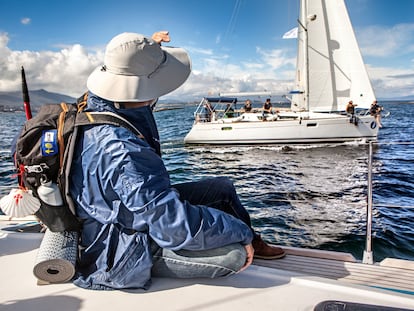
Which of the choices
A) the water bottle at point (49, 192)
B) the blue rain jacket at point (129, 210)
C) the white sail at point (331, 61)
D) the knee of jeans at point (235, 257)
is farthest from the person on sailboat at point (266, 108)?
the water bottle at point (49, 192)

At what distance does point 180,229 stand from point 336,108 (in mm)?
17939

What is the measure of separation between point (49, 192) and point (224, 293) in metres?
0.88

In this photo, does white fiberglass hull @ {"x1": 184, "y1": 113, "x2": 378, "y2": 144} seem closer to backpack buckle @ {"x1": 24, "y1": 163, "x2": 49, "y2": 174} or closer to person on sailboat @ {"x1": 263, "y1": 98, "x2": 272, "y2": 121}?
person on sailboat @ {"x1": 263, "y1": 98, "x2": 272, "y2": 121}

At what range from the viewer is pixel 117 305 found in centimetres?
133

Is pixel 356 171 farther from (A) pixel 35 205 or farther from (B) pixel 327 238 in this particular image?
(A) pixel 35 205

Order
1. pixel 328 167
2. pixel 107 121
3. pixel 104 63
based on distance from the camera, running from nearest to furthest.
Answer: pixel 107 121, pixel 104 63, pixel 328 167

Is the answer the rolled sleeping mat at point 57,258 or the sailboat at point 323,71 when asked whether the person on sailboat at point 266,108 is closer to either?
the sailboat at point 323,71

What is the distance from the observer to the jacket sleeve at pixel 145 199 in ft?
3.98

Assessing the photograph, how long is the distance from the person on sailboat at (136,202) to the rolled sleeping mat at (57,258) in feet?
0.18

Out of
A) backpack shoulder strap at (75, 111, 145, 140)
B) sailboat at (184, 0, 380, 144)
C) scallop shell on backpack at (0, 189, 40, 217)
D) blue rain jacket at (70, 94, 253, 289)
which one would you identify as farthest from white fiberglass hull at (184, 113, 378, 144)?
scallop shell on backpack at (0, 189, 40, 217)

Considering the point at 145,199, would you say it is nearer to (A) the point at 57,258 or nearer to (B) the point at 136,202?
(B) the point at 136,202

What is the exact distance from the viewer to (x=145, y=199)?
47.8 inches

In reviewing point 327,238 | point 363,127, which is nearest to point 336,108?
point 363,127

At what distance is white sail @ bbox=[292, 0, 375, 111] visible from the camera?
56.2 feet
